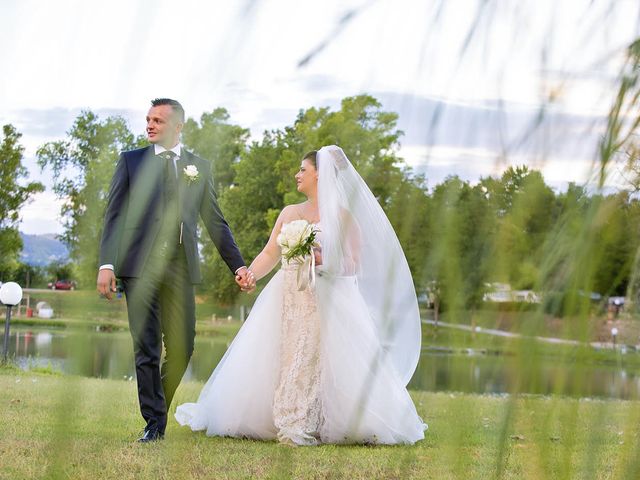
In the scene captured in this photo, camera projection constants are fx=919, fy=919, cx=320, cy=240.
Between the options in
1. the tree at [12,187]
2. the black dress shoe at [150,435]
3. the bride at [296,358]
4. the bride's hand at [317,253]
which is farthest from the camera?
the bride's hand at [317,253]

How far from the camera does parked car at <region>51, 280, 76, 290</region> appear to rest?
0.53 m

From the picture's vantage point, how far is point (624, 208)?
0.69 meters

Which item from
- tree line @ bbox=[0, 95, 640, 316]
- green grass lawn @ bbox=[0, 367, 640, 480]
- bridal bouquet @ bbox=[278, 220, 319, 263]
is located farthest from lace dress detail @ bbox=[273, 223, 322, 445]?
tree line @ bbox=[0, 95, 640, 316]

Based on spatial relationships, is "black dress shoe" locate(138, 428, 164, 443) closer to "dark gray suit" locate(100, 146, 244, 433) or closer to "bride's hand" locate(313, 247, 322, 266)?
"bride's hand" locate(313, 247, 322, 266)

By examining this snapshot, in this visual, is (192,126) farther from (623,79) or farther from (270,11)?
(623,79)

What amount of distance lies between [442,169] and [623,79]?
7.9 inches

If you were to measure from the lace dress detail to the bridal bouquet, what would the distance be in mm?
146

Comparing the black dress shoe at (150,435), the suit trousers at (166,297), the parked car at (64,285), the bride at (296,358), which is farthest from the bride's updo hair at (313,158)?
the parked car at (64,285)

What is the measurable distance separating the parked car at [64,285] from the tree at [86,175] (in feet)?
0.08

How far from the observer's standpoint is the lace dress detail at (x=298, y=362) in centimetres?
578

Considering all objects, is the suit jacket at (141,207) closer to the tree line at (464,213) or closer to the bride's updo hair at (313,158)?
the tree line at (464,213)

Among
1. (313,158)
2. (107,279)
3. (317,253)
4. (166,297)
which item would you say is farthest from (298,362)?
(107,279)

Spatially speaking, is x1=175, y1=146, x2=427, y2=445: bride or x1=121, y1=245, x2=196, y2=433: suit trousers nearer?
x1=121, y1=245, x2=196, y2=433: suit trousers

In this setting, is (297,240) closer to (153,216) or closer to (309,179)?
(309,179)
